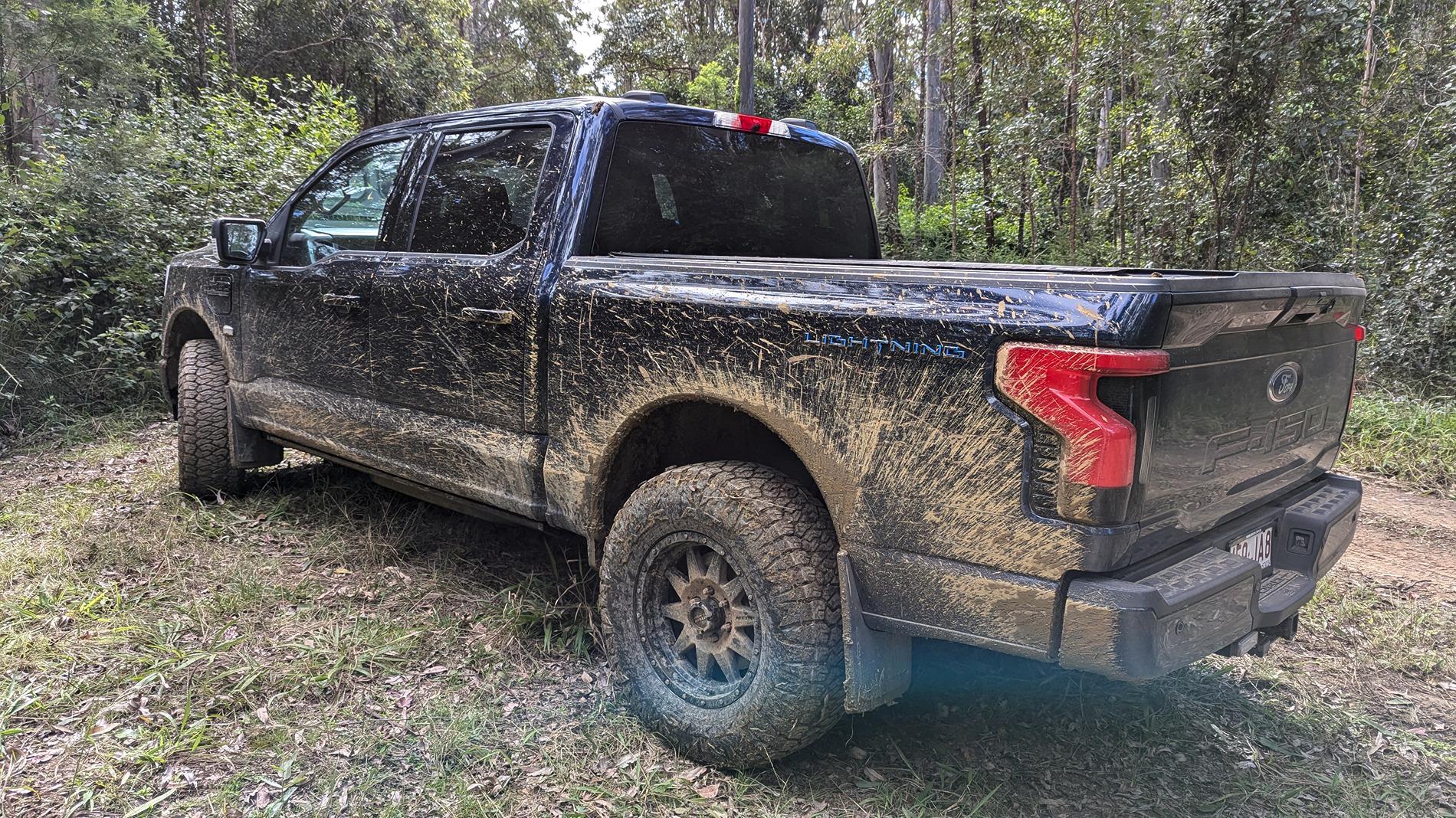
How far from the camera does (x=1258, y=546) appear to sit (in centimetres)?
246

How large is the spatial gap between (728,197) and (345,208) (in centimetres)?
179

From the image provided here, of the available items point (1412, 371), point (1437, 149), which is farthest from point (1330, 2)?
point (1412, 371)

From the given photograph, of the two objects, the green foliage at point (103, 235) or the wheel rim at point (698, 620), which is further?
the green foliage at point (103, 235)

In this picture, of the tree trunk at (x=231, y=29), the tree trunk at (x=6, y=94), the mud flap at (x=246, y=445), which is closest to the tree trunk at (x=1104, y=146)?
the mud flap at (x=246, y=445)

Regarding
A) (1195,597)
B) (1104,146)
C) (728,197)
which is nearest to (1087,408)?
(1195,597)

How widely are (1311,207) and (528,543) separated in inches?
338

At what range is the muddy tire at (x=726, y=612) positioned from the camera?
7.84ft

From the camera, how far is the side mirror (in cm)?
426

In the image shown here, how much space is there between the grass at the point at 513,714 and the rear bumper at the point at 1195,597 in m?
0.63

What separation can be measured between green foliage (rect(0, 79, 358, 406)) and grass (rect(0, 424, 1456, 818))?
333 cm

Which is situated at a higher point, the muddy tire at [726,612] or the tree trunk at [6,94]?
the tree trunk at [6,94]

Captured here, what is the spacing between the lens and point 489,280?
3168 mm

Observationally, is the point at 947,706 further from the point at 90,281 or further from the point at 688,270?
the point at 90,281

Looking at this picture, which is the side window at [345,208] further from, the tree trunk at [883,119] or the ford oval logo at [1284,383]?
the tree trunk at [883,119]
